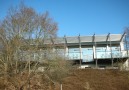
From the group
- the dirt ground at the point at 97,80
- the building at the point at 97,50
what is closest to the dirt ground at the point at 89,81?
the dirt ground at the point at 97,80

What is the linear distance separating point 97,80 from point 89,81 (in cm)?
91

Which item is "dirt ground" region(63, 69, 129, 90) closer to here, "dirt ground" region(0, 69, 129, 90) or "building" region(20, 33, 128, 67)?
"dirt ground" region(0, 69, 129, 90)

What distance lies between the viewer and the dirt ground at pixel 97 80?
22938 mm

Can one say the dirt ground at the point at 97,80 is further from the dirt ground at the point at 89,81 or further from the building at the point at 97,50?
the building at the point at 97,50

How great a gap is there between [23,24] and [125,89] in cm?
1152

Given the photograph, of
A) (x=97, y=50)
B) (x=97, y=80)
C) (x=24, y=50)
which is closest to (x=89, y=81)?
(x=97, y=80)

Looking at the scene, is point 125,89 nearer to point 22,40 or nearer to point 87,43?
point 22,40

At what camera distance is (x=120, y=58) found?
33.0 metres

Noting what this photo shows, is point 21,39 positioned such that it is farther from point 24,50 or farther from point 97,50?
point 97,50

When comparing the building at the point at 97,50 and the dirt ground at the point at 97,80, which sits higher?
the building at the point at 97,50

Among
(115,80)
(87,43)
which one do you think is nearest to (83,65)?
(87,43)

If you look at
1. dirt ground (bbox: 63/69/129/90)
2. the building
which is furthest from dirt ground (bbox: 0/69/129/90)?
the building

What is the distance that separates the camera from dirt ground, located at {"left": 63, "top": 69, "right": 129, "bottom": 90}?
75.3 feet

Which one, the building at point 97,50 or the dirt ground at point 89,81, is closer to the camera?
the dirt ground at point 89,81
